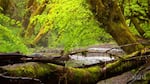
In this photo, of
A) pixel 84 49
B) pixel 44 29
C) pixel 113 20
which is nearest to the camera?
pixel 84 49

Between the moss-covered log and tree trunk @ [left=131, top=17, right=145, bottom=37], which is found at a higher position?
the moss-covered log

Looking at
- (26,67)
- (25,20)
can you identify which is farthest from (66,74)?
(25,20)

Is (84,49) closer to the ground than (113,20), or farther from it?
closer to the ground

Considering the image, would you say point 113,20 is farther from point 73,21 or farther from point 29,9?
point 29,9

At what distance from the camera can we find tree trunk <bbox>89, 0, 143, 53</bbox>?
791 cm

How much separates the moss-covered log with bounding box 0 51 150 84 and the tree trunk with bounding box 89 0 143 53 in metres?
3.04

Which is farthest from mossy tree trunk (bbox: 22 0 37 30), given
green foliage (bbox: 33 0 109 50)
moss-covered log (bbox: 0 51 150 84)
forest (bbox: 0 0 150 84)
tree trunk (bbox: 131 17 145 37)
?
moss-covered log (bbox: 0 51 150 84)

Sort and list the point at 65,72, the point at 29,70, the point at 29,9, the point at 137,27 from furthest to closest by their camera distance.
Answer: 1. the point at 29,9
2. the point at 137,27
3. the point at 65,72
4. the point at 29,70

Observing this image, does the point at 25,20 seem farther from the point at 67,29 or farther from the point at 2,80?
the point at 2,80

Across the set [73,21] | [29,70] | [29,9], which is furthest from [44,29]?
[29,70]

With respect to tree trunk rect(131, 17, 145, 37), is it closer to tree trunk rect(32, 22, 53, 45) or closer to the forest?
the forest

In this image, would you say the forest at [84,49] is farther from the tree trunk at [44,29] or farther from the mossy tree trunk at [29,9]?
the mossy tree trunk at [29,9]

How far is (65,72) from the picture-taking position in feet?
11.4

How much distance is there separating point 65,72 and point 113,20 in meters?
4.91
